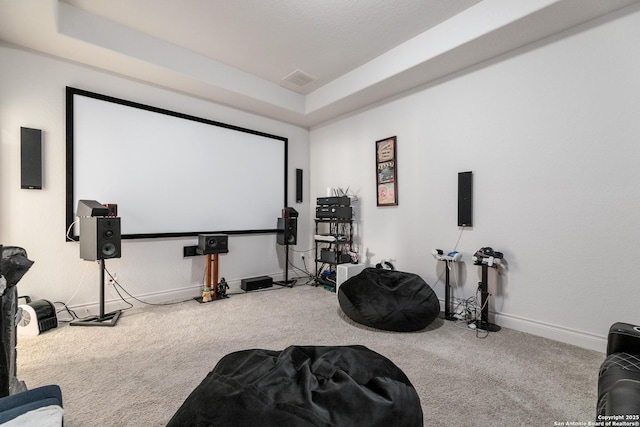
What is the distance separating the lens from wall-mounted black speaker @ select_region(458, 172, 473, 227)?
3.05 meters

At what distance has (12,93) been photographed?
2715mm

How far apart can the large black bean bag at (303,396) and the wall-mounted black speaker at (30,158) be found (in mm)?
2880

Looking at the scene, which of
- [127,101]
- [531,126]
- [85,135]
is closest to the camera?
[531,126]

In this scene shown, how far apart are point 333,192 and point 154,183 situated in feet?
8.32

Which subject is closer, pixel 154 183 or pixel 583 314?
pixel 583 314

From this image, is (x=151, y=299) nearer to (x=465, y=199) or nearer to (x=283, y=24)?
(x=283, y=24)

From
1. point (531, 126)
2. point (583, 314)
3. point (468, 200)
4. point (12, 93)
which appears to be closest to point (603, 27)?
point (531, 126)

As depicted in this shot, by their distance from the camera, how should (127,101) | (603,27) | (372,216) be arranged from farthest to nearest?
(372,216)
(127,101)
(603,27)

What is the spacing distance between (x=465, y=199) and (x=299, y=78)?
270cm

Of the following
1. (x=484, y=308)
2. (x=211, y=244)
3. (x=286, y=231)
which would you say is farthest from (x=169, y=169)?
(x=484, y=308)

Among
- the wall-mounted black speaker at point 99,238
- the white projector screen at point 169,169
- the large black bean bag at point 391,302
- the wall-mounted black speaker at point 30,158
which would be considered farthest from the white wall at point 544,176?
the wall-mounted black speaker at point 30,158

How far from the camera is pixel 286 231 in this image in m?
4.30

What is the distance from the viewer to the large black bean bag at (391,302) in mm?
2607

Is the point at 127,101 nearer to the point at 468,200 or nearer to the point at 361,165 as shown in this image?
the point at 361,165
